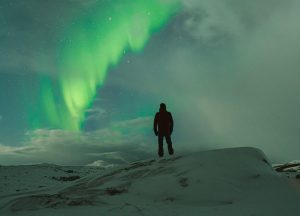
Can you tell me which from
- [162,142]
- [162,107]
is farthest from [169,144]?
[162,107]

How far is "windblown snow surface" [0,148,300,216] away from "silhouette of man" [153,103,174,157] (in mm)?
4324

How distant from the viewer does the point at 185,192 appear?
859 centimetres

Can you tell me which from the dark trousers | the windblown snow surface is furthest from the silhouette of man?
the windblown snow surface

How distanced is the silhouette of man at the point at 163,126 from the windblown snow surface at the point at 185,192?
4.32m

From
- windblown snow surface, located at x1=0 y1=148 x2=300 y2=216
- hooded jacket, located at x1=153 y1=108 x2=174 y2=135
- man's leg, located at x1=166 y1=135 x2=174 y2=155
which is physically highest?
hooded jacket, located at x1=153 y1=108 x2=174 y2=135

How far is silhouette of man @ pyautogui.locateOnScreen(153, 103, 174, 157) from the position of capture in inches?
613

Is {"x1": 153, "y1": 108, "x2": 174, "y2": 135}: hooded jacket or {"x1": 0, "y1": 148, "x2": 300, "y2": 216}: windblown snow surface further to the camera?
{"x1": 153, "y1": 108, "x2": 174, "y2": 135}: hooded jacket

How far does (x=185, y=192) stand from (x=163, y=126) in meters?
7.09

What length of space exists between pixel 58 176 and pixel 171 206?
25.3 m

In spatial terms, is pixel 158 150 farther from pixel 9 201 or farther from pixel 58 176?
pixel 58 176

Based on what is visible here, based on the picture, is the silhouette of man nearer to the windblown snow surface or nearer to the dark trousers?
the dark trousers

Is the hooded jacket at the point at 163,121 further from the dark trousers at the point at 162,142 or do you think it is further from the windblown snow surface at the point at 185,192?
the windblown snow surface at the point at 185,192

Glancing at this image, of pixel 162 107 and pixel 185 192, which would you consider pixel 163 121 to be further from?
pixel 185 192

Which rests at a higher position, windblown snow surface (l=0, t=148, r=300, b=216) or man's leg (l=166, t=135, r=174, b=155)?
man's leg (l=166, t=135, r=174, b=155)
